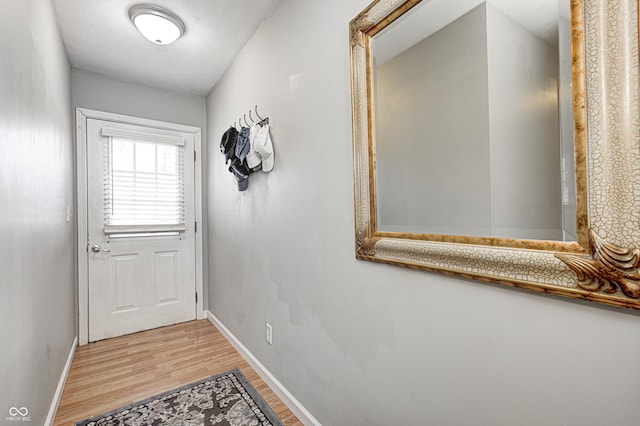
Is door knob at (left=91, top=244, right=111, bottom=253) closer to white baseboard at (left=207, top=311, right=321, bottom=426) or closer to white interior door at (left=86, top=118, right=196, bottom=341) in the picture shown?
white interior door at (left=86, top=118, right=196, bottom=341)

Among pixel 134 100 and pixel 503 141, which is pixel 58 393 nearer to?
pixel 134 100

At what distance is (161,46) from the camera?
235cm

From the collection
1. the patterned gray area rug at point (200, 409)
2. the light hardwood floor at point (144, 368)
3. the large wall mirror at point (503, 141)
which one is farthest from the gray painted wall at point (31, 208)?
the large wall mirror at point (503, 141)

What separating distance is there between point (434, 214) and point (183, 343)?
2.64 m

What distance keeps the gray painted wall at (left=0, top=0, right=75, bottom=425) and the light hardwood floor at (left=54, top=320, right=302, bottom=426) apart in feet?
0.71

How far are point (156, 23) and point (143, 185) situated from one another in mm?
1553

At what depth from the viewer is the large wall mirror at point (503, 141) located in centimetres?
62

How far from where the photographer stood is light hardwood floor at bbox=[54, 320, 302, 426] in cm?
185

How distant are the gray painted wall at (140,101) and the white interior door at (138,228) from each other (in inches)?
5.4

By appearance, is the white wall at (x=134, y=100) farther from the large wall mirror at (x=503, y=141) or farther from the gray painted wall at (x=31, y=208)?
the large wall mirror at (x=503, y=141)

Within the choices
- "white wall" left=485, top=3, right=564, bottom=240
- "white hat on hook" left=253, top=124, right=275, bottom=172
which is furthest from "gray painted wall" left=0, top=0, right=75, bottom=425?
"white wall" left=485, top=3, right=564, bottom=240

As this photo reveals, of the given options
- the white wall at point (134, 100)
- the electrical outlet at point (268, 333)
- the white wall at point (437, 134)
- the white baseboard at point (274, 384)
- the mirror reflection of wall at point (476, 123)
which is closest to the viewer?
the mirror reflection of wall at point (476, 123)

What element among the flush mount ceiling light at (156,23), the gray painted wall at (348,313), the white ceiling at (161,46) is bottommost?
the gray painted wall at (348,313)

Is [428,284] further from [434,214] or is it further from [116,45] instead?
[116,45]
